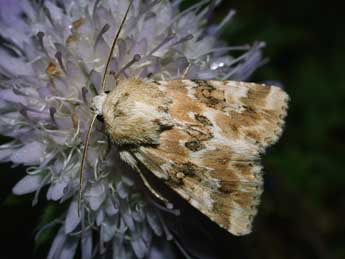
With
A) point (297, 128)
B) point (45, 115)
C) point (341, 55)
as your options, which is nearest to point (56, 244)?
point (45, 115)

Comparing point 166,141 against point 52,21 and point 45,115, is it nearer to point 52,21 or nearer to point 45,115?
point 45,115

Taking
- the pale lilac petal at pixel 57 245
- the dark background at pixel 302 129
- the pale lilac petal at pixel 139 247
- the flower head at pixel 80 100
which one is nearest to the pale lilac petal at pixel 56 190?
the flower head at pixel 80 100

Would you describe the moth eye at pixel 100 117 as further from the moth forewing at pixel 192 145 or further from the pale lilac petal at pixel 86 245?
the pale lilac petal at pixel 86 245

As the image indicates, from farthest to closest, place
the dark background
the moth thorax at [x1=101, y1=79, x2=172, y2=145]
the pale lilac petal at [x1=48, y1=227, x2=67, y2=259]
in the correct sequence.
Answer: the dark background
the pale lilac petal at [x1=48, y1=227, x2=67, y2=259]
the moth thorax at [x1=101, y1=79, x2=172, y2=145]

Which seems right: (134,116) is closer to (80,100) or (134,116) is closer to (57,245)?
(80,100)

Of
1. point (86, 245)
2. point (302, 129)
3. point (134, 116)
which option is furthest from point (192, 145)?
point (302, 129)

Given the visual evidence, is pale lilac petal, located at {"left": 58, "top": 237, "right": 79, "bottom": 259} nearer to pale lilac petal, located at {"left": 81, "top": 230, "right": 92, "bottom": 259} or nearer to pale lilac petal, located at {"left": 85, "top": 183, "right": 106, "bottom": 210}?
pale lilac petal, located at {"left": 81, "top": 230, "right": 92, "bottom": 259}

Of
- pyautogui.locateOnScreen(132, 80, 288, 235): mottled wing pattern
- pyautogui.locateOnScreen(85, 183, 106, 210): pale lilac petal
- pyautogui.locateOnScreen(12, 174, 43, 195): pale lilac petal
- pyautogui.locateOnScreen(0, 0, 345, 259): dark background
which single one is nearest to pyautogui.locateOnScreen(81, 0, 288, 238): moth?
pyautogui.locateOnScreen(132, 80, 288, 235): mottled wing pattern

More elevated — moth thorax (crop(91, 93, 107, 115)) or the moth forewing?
moth thorax (crop(91, 93, 107, 115))
